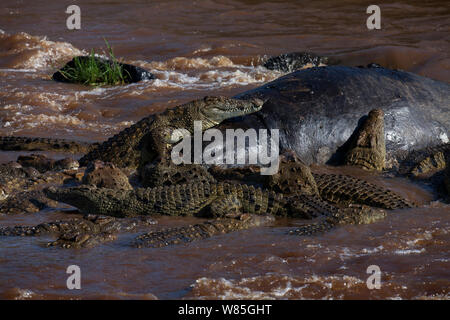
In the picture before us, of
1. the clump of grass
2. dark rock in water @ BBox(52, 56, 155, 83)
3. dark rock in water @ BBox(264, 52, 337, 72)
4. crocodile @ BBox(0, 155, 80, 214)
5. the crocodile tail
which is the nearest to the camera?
crocodile @ BBox(0, 155, 80, 214)

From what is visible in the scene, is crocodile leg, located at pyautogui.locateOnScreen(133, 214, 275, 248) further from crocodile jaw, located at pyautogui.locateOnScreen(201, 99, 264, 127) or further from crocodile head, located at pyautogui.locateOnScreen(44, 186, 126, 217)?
crocodile jaw, located at pyautogui.locateOnScreen(201, 99, 264, 127)

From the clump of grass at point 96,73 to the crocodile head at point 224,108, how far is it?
167 inches

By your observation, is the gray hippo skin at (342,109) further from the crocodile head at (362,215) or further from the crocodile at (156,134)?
the crocodile head at (362,215)

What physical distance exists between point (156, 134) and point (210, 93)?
3576 millimetres

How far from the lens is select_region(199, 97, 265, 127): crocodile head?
6.15 metres

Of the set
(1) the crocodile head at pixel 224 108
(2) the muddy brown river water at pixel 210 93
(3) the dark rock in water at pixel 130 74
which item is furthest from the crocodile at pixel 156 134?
(3) the dark rock in water at pixel 130 74

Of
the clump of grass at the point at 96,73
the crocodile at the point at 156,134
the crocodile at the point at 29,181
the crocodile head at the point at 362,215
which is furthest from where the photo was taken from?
the clump of grass at the point at 96,73

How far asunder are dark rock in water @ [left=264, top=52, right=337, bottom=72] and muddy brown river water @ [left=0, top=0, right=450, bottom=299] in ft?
0.99

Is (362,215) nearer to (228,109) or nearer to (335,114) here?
(335,114)

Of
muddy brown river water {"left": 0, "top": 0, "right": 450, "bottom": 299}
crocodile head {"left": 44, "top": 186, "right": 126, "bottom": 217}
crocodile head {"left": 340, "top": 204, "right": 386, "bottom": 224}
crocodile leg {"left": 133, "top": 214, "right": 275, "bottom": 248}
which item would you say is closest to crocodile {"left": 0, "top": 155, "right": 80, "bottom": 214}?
muddy brown river water {"left": 0, "top": 0, "right": 450, "bottom": 299}

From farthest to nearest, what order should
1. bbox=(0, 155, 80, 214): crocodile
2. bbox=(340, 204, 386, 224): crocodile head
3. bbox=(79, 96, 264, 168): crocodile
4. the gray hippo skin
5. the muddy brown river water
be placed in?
bbox=(79, 96, 264, 168): crocodile → the gray hippo skin → bbox=(0, 155, 80, 214): crocodile → bbox=(340, 204, 386, 224): crocodile head → the muddy brown river water

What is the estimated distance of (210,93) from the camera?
1012cm

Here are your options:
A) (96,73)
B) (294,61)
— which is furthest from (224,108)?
(294,61)

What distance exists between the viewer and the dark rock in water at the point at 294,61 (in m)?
12.1
